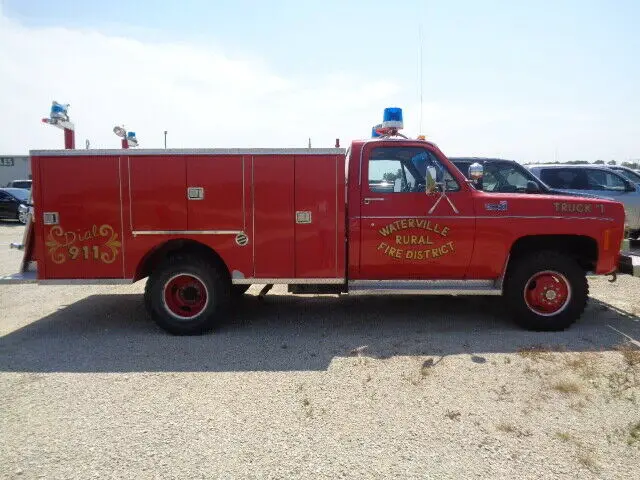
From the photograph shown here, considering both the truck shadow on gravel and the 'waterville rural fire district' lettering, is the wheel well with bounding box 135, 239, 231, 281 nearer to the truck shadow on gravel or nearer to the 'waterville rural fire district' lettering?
the truck shadow on gravel

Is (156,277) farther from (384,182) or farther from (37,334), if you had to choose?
(384,182)

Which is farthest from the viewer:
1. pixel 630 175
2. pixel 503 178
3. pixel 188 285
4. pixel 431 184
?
pixel 630 175

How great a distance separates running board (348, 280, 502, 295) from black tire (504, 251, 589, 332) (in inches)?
8.9

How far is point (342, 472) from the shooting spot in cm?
293

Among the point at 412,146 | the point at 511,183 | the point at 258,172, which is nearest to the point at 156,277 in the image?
the point at 258,172

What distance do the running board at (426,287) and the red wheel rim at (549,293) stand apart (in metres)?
0.40

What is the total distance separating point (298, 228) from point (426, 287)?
1.58 metres

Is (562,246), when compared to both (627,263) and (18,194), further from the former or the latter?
(18,194)

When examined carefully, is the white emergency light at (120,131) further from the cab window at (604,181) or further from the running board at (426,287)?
the cab window at (604,181)

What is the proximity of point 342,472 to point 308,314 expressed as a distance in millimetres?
3560

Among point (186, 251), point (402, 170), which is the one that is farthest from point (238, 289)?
point (402, 170)

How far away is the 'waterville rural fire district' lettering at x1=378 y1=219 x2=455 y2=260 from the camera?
5.48 metres

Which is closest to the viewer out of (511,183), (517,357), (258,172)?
(517,357)

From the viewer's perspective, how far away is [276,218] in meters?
5.45
